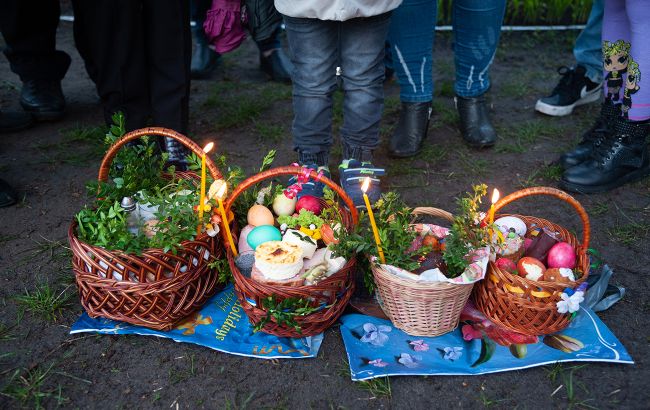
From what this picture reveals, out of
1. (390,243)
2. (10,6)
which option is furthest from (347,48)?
(10,6)

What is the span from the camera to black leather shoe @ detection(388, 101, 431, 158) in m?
2.78

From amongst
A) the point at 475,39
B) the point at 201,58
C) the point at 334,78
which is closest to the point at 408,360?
the point at 334,78

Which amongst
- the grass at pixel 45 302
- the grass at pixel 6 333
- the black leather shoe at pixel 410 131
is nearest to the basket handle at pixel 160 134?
the grass at pixel 45 302

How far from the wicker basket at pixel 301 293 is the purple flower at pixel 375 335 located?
0.34 ft

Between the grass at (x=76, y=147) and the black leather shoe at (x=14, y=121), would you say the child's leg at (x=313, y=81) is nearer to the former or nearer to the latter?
the grass at (x=76, y=147)

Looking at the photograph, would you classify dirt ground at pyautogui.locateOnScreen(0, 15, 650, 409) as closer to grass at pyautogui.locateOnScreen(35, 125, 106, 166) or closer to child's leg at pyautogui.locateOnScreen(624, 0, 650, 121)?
grass at pyautogui.locateOnScreen(35, 125, 106, 166)

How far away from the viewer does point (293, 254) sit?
1.60 m

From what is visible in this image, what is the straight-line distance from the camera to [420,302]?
1.63 m

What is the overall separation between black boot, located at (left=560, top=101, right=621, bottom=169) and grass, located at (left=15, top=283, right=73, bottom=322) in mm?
2174

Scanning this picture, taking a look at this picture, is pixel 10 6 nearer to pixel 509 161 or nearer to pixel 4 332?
pixel 4 332

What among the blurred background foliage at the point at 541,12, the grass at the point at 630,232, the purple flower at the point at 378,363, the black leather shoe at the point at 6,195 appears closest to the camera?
the purple flower at the point at 378,363

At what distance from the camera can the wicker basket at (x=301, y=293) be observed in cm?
158

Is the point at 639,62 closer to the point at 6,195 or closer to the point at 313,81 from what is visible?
the point at 313,81

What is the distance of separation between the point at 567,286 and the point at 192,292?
1.10 m
